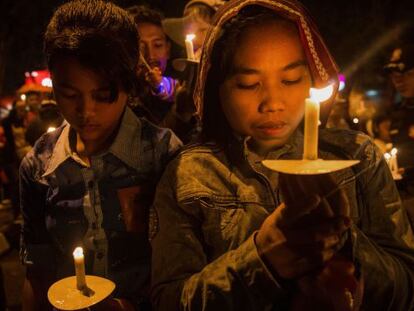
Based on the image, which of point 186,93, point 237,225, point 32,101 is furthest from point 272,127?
point 32,101

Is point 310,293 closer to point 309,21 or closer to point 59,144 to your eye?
point 309,21

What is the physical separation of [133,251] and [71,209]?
0.38 m

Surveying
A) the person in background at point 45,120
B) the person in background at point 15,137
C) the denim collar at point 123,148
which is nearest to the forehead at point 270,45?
the denim collar at point 123,148

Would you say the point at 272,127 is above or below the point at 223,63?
below

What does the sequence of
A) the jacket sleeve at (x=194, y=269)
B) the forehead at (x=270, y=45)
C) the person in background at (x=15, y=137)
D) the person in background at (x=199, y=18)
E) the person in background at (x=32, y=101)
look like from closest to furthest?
the jacket sleeve at (x=194, y=269) → the forehead at (x=270, y=45) → the person in background at (x=199, y=18) → the person in background at (x=32, y=101) → the person in background at (x=15, y=137)

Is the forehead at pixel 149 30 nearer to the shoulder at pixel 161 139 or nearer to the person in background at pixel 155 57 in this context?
the person in background at pixel 155 57

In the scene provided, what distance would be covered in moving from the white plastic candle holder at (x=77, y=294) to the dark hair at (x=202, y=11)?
129 inches

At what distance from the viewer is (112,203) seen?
7.12 feet

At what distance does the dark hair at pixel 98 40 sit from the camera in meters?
1.96

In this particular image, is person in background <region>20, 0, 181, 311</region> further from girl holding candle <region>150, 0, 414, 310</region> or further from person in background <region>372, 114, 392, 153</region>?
person in background <region>372, 114, 392, 153</region>

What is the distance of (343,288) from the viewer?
1322 millimetres

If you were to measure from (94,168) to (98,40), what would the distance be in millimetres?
639

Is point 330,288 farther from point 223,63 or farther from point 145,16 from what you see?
point 145,16

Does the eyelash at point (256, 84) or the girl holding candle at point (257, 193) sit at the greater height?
the eyelash at point (256, 84)
